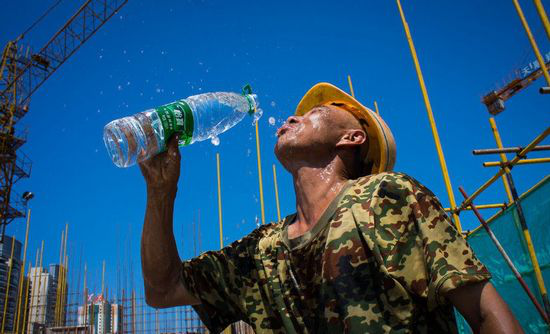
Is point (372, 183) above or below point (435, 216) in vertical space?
above

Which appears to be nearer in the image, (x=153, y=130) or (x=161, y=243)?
(x=161, y=243)

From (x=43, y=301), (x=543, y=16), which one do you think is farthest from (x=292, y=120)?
(x=43, y=301)

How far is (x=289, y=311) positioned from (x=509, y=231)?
3679 mm

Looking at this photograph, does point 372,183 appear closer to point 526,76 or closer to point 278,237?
point 278,237

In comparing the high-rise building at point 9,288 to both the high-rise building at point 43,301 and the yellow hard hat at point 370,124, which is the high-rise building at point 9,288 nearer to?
the high-rise building at point 43,301

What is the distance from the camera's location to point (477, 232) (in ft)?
16.6

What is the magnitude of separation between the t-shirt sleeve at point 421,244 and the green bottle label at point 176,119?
839 mm

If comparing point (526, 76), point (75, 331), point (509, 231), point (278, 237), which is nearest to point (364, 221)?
point (278, 237)

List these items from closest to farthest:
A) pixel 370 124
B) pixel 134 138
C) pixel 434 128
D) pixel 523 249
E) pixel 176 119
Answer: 1. pixel 176 119
2. pixel 370 124
3. pixel 134 138
4. pixel 523 249
5. pixel 434 128

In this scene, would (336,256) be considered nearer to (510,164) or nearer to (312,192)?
(312,192)

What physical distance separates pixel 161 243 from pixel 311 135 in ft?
2.32

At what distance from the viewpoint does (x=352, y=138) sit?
1.72m

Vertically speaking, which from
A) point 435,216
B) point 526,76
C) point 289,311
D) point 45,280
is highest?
point 526,76

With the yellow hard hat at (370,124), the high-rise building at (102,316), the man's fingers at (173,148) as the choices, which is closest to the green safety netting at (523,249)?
the yellow hard hat at (370,124)
